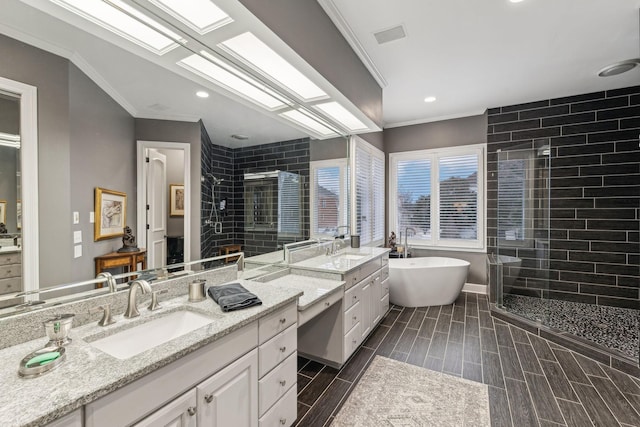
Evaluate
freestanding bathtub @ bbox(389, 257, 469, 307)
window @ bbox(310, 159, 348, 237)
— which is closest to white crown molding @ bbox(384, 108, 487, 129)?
window @ bbox(310, 159, 348, 237)

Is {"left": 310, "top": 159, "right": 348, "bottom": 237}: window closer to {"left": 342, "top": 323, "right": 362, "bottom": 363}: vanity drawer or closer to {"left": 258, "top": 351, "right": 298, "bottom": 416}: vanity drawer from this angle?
{"left": 342, "top": 323, "right": 362, "bottom": 363}: vanity drawer

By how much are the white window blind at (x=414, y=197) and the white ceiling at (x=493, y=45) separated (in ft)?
3.81

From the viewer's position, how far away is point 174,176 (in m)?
1.49

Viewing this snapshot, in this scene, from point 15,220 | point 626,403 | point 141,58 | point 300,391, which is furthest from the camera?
point 300,391

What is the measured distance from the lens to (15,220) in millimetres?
950

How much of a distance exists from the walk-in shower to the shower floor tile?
0.04ft

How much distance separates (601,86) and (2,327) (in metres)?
5.44

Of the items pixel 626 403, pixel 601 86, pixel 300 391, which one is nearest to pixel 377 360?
pixel 300 391

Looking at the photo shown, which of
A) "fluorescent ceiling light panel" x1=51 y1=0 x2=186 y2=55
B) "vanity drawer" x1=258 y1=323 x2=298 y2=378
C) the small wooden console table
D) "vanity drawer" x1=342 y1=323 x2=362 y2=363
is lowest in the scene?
"vanity drawer" x1=342 y1=323 x2=362 y2=363

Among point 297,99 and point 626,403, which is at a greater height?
point 297,99

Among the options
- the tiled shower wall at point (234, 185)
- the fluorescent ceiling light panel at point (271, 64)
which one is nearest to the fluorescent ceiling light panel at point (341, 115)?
the fluorescent ceiling light panel at point (271, 64)

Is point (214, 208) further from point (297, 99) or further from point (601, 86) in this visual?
point (601, 86)

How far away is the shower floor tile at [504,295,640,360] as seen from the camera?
2568mm

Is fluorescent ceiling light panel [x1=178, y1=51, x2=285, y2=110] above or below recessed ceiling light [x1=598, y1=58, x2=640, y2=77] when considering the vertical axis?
below
